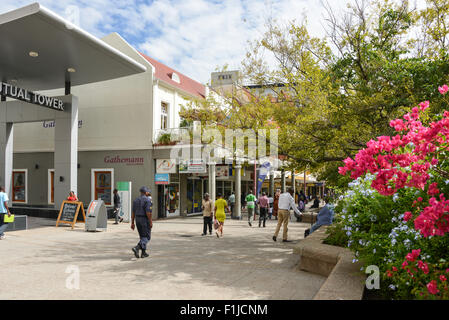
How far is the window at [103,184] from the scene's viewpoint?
66.3 feet

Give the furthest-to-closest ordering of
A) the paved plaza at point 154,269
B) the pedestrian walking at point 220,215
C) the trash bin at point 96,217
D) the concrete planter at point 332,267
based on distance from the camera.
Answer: the trash bin at point 96,217 → the pedestrian walking at point 220,215 → the paved plaza at point 154,269 → the concrete planter at point 332,267

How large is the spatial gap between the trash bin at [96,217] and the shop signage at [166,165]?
17.8ft

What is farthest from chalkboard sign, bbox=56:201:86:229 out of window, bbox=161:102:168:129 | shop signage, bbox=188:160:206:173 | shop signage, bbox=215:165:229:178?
shop signage, bbox=215:165:229:178

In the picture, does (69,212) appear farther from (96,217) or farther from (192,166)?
(192,166)

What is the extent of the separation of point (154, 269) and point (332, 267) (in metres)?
3.37

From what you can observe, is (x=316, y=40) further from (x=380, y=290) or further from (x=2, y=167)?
(x=2, y=167)

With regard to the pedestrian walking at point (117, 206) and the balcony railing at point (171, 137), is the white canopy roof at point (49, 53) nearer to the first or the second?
the balcony railing at point (171, 137)

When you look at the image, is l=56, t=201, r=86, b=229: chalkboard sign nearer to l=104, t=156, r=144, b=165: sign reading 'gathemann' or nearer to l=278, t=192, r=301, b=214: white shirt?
l=104, t=156, r=144, b=165: sign reading 'gathemann'

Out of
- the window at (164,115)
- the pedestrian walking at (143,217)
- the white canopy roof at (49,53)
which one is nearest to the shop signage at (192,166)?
the window at (164,115)

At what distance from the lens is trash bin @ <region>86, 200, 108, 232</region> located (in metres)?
13.7

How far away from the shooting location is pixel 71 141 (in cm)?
1658

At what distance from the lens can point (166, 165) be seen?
19250mm

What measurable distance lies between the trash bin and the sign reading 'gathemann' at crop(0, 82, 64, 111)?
16.8 ft
